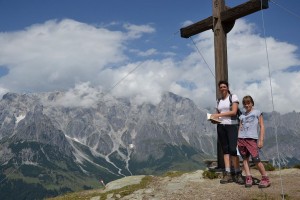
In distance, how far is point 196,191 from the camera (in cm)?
1383

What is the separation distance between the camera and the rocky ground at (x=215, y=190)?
12422 millimetres

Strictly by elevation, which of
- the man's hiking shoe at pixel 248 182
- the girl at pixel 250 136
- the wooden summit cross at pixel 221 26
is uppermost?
the wooden summit cross at pixel 221 26

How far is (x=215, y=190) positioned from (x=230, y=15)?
7.38m

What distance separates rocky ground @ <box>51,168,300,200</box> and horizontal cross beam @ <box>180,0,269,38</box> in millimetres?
6407

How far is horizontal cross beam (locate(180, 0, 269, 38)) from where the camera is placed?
15094 mm

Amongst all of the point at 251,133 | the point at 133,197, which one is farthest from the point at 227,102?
the point at 133,197

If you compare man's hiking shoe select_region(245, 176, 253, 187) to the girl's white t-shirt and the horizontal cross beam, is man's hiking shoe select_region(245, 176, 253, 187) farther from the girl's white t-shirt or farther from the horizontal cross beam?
the horizontal cross beam

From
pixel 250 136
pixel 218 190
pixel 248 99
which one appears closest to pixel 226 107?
pixel 248 99

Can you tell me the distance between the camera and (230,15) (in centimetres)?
1644

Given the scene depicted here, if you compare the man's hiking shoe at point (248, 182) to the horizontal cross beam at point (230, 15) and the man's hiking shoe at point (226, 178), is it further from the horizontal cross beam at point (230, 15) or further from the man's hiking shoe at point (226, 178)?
the horizontal cross beam at point (230, 15)

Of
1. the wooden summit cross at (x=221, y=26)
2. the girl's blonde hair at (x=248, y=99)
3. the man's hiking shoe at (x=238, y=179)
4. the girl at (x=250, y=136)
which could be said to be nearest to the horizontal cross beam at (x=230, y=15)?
the wooden summit cross at (x=221, y=26)

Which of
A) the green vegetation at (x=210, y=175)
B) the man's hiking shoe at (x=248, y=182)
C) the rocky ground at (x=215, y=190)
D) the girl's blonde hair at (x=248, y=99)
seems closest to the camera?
the rocky ground at (x=215, y=190)

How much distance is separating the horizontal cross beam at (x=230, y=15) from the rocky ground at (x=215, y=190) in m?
6.41

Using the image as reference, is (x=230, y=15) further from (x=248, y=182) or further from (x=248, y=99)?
(x=248, y=182)
